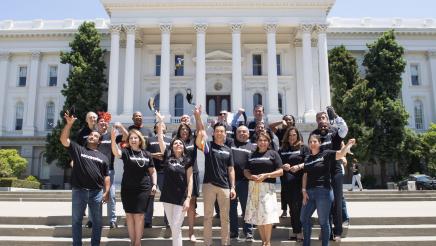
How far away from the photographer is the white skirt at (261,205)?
7435mm

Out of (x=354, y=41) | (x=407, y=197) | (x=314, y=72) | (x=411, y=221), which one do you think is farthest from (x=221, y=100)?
(x=411, y=221)

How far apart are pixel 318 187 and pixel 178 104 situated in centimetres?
3081

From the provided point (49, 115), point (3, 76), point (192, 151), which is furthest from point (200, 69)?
point (192, 151)

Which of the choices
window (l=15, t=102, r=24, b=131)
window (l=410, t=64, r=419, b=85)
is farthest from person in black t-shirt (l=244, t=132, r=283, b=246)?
window (l=15, t=102, r=24, b=131)

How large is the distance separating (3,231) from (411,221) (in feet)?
30.6

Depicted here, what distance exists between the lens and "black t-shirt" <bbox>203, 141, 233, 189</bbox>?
764 centimetres

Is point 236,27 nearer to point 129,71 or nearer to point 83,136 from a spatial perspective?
point 129,71

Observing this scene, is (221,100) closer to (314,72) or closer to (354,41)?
(314,72)

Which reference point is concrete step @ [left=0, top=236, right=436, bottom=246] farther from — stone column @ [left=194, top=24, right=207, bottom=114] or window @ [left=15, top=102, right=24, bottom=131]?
window @ [left=15, top=102, right=24, bottom=131]

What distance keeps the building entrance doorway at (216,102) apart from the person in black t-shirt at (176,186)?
97.8 ft

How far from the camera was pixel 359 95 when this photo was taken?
34219mm

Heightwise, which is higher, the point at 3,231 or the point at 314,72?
the point at 314,72

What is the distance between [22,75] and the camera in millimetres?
44000

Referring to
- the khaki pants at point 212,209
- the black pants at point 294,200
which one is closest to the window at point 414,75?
the black pants at point 294,200
